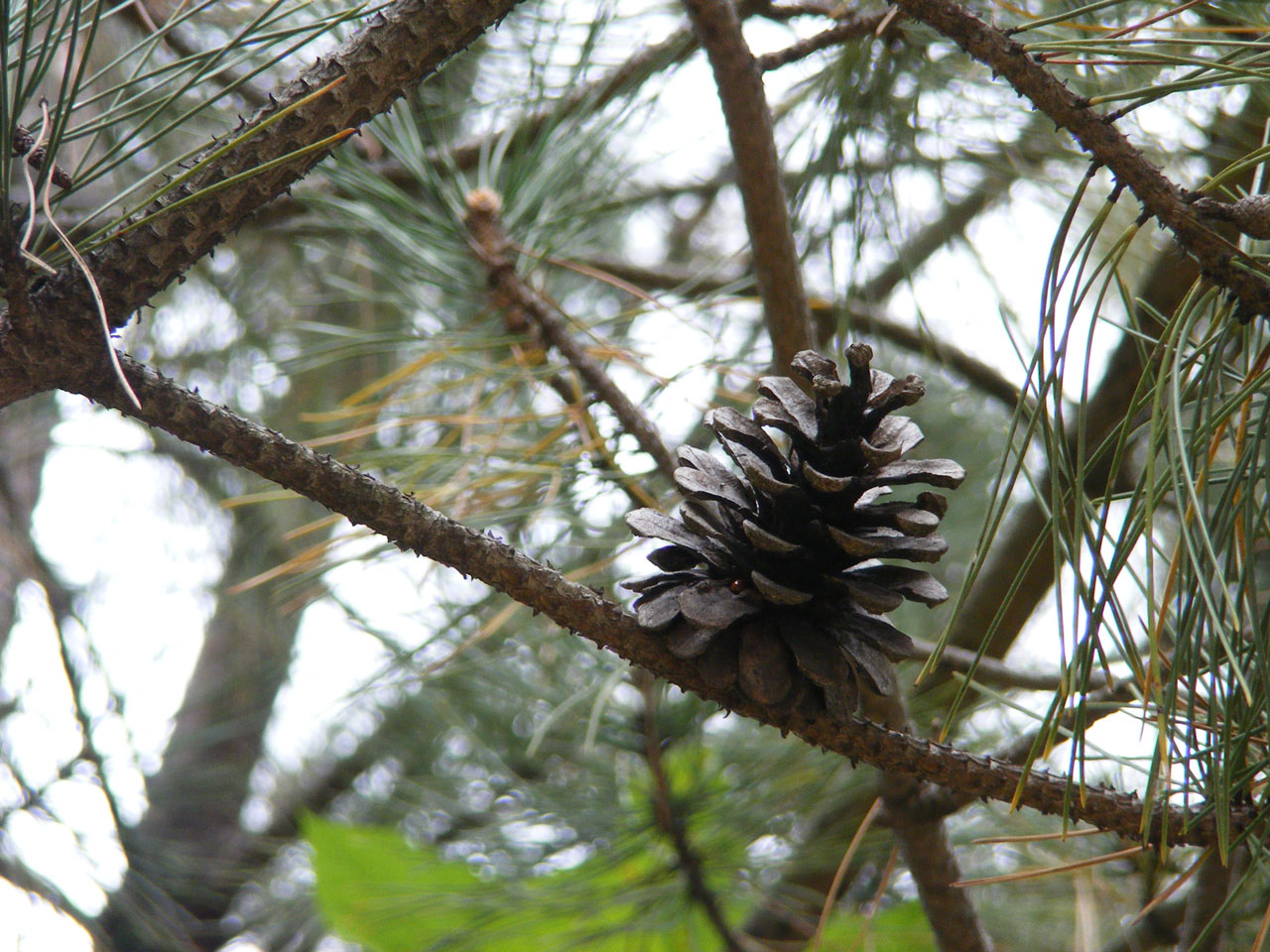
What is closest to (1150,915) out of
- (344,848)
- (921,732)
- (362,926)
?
(921,732)

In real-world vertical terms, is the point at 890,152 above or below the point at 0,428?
below

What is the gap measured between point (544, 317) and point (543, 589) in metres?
0.33

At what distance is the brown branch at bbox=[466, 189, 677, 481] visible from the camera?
21.0 inches

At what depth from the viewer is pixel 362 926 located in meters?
0.84

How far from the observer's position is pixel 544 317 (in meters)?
0.60

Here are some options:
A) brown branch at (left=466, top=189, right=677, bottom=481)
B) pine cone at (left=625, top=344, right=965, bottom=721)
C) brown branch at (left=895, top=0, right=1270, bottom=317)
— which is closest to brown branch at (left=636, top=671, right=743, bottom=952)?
brown branch at (left=466, top=189, right=677, bottom=481)

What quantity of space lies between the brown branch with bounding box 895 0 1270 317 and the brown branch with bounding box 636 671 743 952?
19.1 inches

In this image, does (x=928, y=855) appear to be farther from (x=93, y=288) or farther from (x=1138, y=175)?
(x=93, y=288)

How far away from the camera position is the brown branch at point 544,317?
0.53 m

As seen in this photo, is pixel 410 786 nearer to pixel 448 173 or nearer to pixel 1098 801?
pixel 448 173

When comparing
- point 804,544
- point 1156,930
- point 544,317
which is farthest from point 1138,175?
point 1156,930

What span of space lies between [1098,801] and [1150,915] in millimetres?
336

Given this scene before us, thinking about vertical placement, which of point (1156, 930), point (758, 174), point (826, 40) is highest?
point (826, 40)

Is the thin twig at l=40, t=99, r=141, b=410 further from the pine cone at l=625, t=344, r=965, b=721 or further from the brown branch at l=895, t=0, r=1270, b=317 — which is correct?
the brown branch at l=895, t=0, r=1270, b=317
